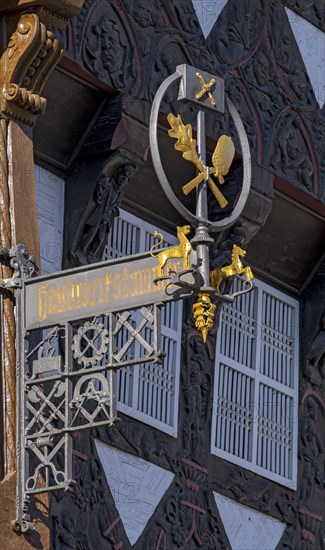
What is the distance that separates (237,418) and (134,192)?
6.41ft

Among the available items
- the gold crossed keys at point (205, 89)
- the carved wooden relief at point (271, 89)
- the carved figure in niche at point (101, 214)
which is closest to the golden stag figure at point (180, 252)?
the gold crossed keys at point (205, 89)

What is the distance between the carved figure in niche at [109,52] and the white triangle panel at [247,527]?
3.12 m

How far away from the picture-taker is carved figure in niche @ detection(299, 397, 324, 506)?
1781cm

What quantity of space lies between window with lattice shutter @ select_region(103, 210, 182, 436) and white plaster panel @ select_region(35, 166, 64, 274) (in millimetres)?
582

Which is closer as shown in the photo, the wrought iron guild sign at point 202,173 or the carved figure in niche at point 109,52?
the wrought iron guild sign at point 202,173

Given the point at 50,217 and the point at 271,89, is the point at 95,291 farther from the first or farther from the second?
the point at 271,89

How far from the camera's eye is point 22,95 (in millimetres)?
13945

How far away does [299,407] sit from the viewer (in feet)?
58.9

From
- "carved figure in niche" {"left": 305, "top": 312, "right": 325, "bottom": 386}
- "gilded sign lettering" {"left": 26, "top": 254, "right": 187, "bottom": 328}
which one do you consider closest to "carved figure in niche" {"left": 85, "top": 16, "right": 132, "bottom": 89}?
"gilded sign lettering" {"left": 26, "top": 254, "right": 187, "bottom": 328}

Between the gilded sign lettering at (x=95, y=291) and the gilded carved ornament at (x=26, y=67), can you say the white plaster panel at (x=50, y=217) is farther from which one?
the gilded sign lettering at (x=95, y=291)

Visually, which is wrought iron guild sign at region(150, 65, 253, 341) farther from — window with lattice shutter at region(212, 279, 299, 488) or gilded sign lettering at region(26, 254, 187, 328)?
window with lattice shutter at region(212, 279, 299, 488)

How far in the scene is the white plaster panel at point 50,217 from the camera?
15562 millimetres

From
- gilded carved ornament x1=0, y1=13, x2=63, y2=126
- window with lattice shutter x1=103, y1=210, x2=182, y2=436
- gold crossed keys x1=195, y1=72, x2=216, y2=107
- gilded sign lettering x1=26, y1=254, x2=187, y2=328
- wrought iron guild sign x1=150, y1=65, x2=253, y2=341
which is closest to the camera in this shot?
wrought iron guild sign x1=150, y1=65, x2=253, y2=341

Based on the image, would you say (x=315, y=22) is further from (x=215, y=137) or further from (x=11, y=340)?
(x=11, y=340)
